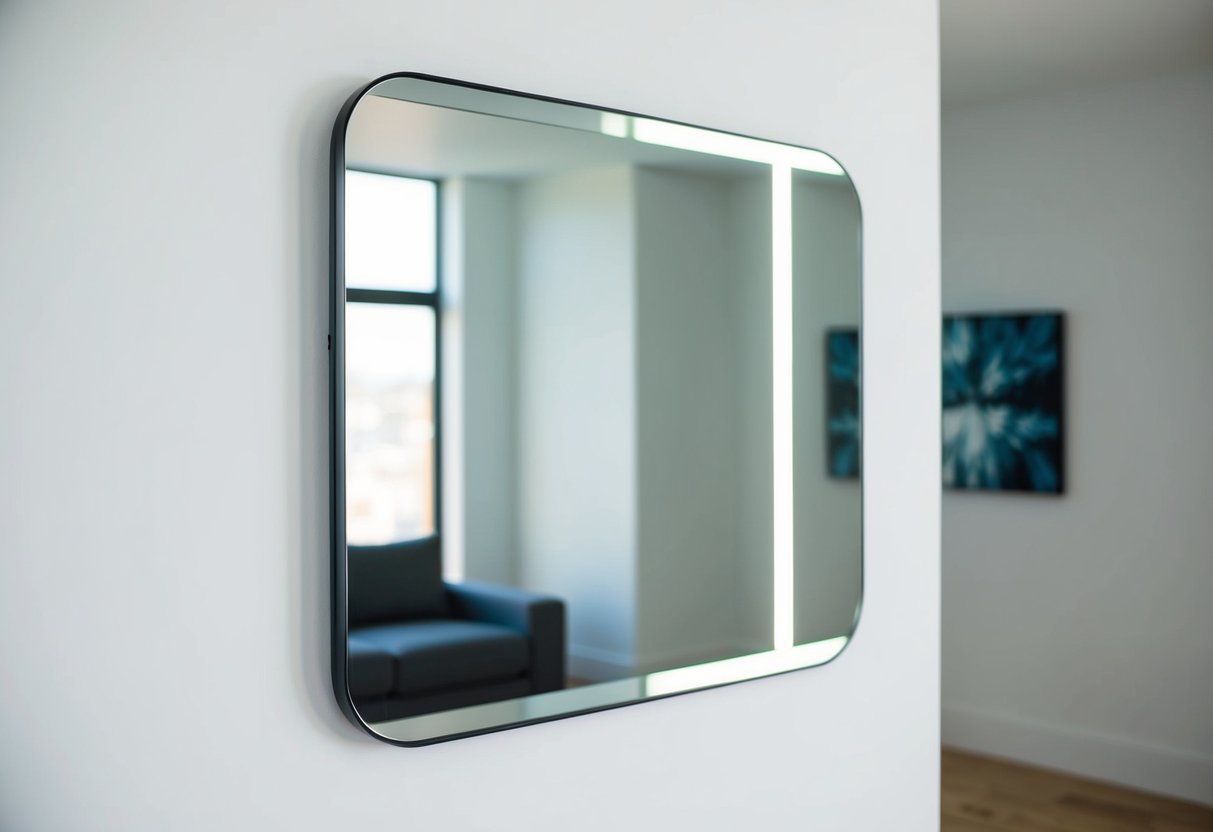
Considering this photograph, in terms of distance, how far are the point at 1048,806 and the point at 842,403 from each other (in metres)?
2.14

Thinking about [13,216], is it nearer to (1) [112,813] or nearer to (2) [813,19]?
(1) [112,813]

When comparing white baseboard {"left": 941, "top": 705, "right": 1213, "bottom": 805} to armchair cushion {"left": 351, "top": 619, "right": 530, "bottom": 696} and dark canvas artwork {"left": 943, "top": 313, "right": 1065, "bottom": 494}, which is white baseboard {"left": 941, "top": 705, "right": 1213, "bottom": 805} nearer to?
dark canvas artwork {"left": 943, "top": 313, "right": 1065, "bottom": 494}

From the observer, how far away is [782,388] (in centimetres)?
195

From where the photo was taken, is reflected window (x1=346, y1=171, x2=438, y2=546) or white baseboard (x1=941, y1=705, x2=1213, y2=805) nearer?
reflected window (x1=346, y1=171, x2=438, y2=546)

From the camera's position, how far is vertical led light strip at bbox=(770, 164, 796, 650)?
194 cm

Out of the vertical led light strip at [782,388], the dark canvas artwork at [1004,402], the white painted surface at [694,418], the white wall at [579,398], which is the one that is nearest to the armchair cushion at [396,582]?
the white wall at [579,398]

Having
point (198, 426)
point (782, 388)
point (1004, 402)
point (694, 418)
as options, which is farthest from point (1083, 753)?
point (198, 426)

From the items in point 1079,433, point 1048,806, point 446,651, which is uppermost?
point 1079,433

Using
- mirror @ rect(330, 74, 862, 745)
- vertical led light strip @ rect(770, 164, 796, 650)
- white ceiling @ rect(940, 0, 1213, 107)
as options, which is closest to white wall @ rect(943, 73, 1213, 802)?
white ceiling @ rect(940, 0, 1213, 107)

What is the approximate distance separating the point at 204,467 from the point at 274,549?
0.46 feet

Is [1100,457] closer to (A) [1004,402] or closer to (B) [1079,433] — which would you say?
(B) [1079,433]

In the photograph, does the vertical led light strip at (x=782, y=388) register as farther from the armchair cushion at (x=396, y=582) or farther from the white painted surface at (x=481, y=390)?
the armchair cushion at (x=396, y=582)

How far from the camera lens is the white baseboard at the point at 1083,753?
3465mm

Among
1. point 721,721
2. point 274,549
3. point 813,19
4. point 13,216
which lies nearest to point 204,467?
point 274,549
